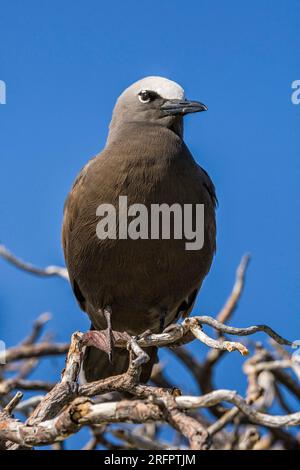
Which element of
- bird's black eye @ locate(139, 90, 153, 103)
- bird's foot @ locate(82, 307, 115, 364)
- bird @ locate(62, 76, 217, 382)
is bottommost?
bird's foot @ locate(82, 307, 115, 364)

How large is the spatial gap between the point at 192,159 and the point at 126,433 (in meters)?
2.15

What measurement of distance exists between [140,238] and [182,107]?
1246 millimetres

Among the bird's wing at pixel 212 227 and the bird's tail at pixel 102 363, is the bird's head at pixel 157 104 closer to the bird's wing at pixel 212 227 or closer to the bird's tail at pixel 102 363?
the bird's wing at pixel 212 227

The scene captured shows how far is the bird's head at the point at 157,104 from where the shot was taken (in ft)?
Result: 22.0

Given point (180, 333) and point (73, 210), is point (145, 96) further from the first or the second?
point (180, 333)

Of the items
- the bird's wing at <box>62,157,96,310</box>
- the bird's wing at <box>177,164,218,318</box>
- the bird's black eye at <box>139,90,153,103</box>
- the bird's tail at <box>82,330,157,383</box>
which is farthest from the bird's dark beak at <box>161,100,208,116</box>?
the bird's tail at <box>82,330,157,383</box>

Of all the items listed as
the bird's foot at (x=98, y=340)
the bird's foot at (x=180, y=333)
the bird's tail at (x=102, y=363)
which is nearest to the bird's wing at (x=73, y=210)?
the bird's tail at (x=102, y=363)

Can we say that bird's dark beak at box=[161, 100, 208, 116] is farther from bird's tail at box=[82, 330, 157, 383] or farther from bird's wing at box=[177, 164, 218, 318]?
bird's tail at box=[82, 330, 157, 383]

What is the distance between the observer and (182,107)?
6.63m

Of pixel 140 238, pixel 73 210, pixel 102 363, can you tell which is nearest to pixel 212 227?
pixel 140 238

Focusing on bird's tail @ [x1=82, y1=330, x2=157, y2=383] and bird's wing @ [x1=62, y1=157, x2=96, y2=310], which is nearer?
bird's wing @ [x1=62, y1=157, x2=96, y2=310]

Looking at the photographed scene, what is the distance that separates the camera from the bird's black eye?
22.3 feet

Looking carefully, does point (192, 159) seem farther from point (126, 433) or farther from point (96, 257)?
point (126, 433)

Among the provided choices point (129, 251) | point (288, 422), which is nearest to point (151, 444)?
point (129, 251)
